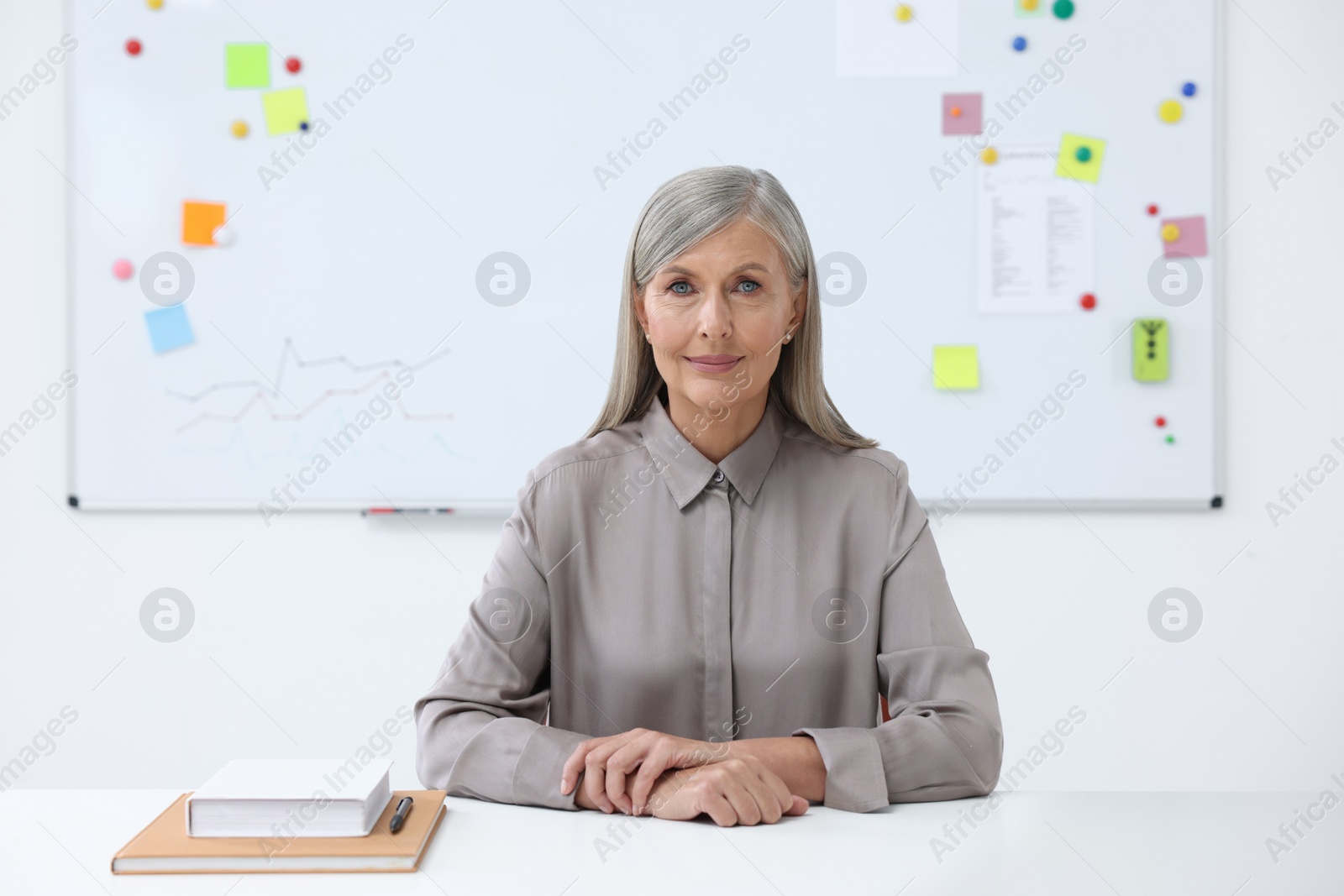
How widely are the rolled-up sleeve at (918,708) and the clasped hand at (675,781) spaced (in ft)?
0.28

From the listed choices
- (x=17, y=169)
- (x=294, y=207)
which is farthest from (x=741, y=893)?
(x=17, y=169)

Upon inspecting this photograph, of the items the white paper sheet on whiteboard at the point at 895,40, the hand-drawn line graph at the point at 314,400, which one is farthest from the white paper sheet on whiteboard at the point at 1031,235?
the hand-drawn line graph at the point at 314,400

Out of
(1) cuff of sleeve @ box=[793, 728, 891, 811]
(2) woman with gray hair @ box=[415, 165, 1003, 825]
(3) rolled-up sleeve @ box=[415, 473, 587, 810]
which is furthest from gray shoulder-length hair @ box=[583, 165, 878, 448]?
(1) cuff of sleeve @ box=[793, 728, 891, 811]

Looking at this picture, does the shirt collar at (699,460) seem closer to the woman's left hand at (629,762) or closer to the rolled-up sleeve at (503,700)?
the rolled-up sleeve at (503,700)

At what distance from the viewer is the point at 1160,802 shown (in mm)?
1122

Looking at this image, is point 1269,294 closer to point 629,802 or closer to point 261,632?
point 629,802

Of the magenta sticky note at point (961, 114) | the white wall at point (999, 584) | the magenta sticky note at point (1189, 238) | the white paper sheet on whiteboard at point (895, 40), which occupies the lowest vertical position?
the white wall at point (999, 584)

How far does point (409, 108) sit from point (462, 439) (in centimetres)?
82

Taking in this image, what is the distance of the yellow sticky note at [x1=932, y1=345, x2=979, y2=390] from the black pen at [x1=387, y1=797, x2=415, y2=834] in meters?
1.74

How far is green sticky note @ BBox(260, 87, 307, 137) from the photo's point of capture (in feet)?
7.90

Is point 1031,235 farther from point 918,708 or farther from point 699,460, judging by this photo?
point 918,708

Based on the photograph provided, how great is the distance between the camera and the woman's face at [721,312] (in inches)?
52.4

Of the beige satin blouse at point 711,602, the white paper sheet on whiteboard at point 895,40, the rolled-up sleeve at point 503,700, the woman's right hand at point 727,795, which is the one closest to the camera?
the woman's right hand at point 727,795

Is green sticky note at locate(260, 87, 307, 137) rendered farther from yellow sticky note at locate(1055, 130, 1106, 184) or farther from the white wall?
yellow sticky note at locate(1055, 130, 1106, 184)
